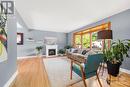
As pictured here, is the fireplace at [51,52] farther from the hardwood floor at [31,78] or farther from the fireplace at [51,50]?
the hardwood floor at [31,78]

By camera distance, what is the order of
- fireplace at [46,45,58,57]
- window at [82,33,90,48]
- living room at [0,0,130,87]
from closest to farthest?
1. living room at [0,0,130,87]
2. window at [82,33,90,48]
3. fireplace at [46,45,58,57]

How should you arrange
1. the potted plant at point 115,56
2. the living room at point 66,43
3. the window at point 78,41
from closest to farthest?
the living room at point 66,43 → the potted plant at point 115,56 → the window at point 78,41

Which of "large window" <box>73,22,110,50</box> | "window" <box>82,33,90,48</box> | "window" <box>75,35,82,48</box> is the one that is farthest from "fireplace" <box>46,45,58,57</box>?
"window" <box>82,33,90,48</box>

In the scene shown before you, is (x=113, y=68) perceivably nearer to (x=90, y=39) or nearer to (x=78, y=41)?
(x=90, y=39)

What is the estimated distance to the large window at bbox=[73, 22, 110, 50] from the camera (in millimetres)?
4754

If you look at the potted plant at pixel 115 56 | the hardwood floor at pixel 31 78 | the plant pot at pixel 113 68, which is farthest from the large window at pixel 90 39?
the hardwood floor at pixel 31 78

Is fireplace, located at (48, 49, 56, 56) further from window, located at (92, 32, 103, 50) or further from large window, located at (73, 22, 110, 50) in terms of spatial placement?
window, located at (92, 32, 103, 50)

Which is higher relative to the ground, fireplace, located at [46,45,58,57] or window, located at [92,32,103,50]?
window, located at [92,32,103,50]

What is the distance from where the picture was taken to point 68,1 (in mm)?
2717

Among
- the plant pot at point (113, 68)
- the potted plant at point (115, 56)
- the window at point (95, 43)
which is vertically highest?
the window at point (95, 43)

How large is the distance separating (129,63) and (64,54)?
17.9 feet

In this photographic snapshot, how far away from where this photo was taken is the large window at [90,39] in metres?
4.75

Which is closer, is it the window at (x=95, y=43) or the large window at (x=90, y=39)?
the large window at (x=90, y=39)

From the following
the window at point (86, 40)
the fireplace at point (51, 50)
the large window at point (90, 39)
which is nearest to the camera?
the large window at point (90, 39)
